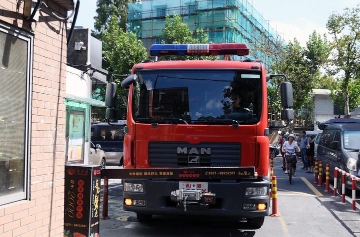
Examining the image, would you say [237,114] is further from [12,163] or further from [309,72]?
[309,72]

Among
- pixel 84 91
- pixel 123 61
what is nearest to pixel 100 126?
pixel 84 91

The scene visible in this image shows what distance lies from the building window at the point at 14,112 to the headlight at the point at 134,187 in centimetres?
325

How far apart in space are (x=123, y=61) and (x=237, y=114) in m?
24.1

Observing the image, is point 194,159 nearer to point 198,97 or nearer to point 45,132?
point 198,97

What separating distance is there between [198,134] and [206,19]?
37.3 meters

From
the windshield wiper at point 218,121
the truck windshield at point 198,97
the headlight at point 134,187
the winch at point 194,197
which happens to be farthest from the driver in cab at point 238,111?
the headlight at point 134,187

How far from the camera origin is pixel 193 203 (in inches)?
259

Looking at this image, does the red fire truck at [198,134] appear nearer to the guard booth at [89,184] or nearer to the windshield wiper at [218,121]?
the windshield wiper at [218,121]

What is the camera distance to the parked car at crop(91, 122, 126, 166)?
20.0 meters

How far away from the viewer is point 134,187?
6934mm

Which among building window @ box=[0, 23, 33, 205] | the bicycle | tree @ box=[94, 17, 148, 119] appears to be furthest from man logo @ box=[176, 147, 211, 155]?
tree @ box=[94, 17, 148, 119]

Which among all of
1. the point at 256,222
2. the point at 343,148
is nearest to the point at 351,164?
the point at 343,148

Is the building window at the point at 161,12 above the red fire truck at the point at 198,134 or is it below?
above

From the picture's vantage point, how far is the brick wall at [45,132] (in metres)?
3.62
